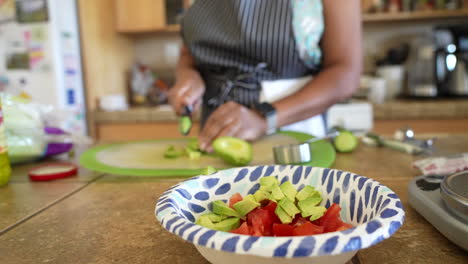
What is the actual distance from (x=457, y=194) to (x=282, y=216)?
20cm

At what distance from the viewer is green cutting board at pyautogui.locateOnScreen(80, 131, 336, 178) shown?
0.76 metres

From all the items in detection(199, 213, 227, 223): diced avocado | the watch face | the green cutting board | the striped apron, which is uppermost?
the striped apron

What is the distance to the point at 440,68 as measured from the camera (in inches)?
86.1

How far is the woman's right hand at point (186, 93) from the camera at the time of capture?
112 cm

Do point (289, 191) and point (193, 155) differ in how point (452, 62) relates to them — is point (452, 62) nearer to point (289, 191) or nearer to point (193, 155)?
point (193, 155)

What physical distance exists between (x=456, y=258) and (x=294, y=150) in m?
0.38

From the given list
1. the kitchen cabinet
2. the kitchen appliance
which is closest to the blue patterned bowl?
the kitchen appliance

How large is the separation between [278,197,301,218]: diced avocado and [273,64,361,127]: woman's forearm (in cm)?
63

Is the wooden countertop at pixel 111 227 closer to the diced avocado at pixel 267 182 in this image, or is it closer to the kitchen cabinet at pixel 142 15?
the diced avocado at pixel 267 182

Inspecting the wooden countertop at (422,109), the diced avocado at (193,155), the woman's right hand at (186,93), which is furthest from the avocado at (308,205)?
the wooden countertop at (422,109)

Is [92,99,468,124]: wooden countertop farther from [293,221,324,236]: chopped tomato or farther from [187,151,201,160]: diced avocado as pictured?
[293,221,324,236]: chopped tomato

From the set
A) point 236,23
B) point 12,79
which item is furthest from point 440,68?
point 12,79

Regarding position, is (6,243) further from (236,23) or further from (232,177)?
(236,23)

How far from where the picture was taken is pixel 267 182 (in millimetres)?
455
